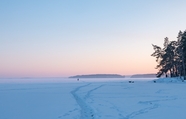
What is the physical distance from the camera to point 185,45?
160ft

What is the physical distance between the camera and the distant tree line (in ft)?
163

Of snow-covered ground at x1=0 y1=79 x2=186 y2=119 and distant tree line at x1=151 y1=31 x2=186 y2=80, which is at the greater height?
distant tree line at x1=151 y1=31 x2=186 y2=80

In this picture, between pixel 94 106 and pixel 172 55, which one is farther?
pixel 172 55

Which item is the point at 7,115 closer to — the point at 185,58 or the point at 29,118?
the point at 29,118

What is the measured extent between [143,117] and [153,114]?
0.91 metres

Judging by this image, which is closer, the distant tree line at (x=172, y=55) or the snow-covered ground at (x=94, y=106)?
the snow-covered ground at (x=94, y=106)

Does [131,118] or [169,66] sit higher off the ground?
[169,66]

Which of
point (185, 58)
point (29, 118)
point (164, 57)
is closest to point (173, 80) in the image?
point (185, 58)

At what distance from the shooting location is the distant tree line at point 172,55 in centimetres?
4976

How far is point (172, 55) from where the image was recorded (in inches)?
2109

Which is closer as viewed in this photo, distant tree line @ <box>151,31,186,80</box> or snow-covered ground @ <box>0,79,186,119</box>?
snow-covered ground @ <box>0,79,186,119</box>

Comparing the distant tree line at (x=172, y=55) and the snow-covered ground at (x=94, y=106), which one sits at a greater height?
the distant tree line at (x=172, y=55)

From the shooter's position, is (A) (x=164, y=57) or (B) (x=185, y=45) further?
(A) (x=164, y=57)

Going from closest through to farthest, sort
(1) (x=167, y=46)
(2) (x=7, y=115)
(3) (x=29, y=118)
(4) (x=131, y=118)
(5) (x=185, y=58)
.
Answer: (4) (x=131, y=118) < (3) (x=29, y=118) < (2) (x=7, y=115) < (5) (x=185, y=58) < (1) (x=167, y=46)
